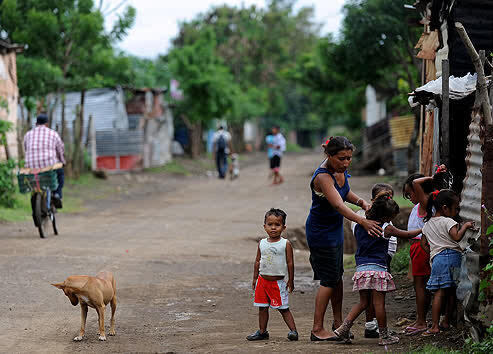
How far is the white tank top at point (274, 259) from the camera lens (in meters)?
5.74

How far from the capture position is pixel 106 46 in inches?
898

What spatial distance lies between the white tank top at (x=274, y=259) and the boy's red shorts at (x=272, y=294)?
0.29 ft

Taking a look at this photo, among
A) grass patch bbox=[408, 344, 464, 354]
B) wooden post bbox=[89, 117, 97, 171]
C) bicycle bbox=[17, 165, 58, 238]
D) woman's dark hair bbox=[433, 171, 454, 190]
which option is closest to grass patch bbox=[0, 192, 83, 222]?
bicycle bbox=[17, 165, 58, 238]

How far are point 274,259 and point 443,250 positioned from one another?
134 centimetres

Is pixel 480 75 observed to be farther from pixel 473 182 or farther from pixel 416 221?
pixel 416 221

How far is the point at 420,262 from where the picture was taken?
6031mm

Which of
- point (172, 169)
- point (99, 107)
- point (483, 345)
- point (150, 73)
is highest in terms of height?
point (150, 73)

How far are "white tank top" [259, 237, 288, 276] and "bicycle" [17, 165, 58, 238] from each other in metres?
6.57

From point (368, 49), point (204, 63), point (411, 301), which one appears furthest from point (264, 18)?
point (411, 301)

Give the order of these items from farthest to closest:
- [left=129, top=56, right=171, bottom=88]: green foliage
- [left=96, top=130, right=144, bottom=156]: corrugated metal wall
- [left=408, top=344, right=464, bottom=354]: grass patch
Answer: [left=129, top=56, right=171, bottom=88]: green foliage
[left=96, top=130, right=144, bottom=156]: corrugated metal wall
[left=408, top=344, right=464, bottom=354]: grass patch

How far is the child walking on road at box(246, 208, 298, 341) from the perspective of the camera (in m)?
5.73

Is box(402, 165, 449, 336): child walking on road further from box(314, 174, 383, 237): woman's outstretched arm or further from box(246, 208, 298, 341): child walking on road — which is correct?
box(246, 208, 298, 341): child walking on road

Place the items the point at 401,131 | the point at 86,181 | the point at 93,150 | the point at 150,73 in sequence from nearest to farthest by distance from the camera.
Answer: the point at 86,181 → the point at 401,131 → the point at 93,150 → the point at 150,73

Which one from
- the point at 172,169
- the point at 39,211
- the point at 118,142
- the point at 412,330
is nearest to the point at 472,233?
the point at 412,330
